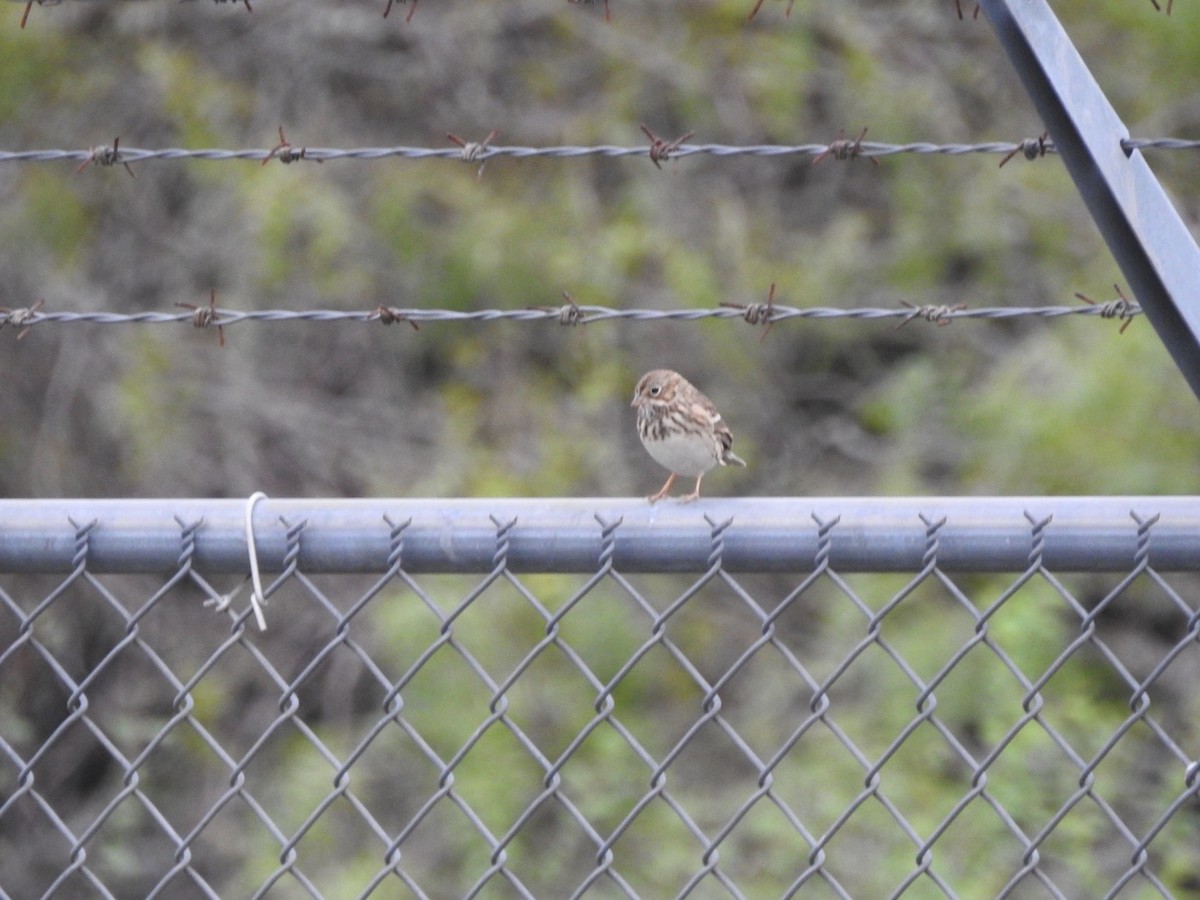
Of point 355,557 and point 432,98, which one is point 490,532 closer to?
point 355,557

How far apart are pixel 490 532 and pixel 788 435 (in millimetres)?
5332

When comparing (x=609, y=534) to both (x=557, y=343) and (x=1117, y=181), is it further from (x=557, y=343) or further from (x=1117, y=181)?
(x=557, y=343)

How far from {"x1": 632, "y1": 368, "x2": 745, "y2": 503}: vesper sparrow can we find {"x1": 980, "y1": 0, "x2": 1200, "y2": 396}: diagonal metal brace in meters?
1.65

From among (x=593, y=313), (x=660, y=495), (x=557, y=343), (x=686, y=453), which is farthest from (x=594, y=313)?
(x=557, y=343)

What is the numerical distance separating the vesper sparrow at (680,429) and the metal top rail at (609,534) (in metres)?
1.47

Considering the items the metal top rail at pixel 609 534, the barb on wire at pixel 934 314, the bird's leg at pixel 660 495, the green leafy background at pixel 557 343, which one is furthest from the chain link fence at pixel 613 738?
the metal top rail at pixel 609 534

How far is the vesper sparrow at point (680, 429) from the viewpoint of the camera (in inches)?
144

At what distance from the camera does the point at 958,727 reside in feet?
18.4

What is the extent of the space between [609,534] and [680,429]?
1.57 metres

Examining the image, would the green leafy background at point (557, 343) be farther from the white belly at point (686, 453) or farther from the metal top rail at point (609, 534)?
the metal top rail at point (609, 534)

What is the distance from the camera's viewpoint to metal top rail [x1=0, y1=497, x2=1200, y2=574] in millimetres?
2094

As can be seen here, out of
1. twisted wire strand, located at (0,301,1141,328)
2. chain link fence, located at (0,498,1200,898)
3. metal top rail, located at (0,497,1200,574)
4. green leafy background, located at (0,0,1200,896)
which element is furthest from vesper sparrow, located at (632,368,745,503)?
green leafy background, located at (0,0,1200,896)

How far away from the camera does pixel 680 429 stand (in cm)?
368

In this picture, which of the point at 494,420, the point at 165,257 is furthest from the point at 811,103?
the point at 165,257
